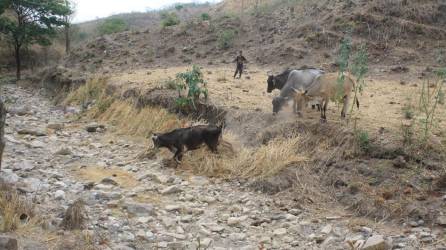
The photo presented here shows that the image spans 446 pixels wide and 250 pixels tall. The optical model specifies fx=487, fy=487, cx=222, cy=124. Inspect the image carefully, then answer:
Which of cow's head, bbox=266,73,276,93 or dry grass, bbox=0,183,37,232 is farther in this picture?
cow's head, bbox=266,73,276,93

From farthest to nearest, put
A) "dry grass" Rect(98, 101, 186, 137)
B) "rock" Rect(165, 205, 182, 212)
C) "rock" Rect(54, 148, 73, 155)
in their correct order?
"dry grass" Rect(98, 101, 186, 137) < "rock" Rect(54, 148, 73, 155) < "rock" Rect(165, 205, 182, 212)

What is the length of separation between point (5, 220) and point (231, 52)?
22.7 meters

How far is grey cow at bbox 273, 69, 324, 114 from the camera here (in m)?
13.4

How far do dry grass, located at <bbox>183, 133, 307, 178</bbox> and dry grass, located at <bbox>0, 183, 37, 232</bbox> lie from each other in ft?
13.8

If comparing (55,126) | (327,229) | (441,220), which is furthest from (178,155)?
(55,126)

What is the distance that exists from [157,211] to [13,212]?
2730mm

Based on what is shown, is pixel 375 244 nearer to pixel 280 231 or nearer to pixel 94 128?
pixel 280 231

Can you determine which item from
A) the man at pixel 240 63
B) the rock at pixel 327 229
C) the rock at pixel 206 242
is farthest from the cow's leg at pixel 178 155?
the man at pixel 240 63

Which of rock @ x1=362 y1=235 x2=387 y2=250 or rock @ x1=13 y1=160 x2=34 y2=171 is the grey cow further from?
rock @ x1=13 y1=160 x2=34 y2=171

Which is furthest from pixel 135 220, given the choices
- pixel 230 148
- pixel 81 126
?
pixel 81 126

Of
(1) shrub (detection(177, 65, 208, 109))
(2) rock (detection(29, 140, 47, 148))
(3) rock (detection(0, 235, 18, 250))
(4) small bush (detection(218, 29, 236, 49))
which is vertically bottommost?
(2) rock (detection(29, 140, 47, 148))

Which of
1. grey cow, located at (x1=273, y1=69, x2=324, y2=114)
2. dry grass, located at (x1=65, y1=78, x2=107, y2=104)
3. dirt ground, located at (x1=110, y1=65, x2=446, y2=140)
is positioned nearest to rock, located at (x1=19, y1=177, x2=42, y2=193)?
dirt ground, located at (x1=110, y1=65, x2=446, y2=140)

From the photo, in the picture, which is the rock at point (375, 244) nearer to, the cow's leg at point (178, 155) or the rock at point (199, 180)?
the rock at point (199, 180)

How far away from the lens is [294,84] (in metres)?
13.8
